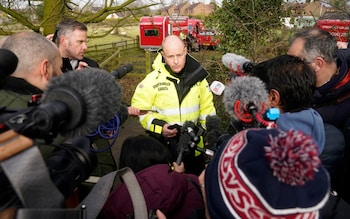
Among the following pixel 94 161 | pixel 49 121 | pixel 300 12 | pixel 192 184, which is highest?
pixel 300 12

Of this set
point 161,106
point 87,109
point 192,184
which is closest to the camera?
point 87,109

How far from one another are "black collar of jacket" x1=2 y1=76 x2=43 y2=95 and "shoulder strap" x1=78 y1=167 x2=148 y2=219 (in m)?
0.63

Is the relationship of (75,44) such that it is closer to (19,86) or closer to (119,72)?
(119,72)

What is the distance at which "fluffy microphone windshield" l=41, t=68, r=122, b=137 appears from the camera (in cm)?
77

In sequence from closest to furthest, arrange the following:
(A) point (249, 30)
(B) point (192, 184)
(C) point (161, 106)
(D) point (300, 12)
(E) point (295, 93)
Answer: (E) point (295, 93), (B) point (192, 184), (C) point (161, 106), (D) point (300, 12), (A) point (249, 30)

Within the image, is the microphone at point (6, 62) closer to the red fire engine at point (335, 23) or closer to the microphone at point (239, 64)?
the microphone at point (239, 64)

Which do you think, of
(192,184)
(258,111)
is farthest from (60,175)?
(192,184)

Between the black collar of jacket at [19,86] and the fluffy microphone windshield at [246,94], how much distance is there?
0.95 metres

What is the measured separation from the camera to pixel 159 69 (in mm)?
3018

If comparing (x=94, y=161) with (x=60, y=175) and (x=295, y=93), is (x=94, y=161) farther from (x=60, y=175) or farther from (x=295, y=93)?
(x=295, y=93)

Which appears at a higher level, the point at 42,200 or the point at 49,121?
the point at 49,121

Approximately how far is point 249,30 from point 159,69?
3391 millimetres

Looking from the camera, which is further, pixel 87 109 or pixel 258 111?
pixel 258 111

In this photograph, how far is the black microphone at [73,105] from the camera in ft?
2.32
